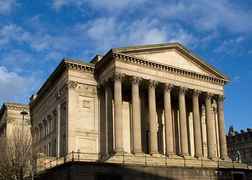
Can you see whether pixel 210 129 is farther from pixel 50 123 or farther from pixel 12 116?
pixel 12 116

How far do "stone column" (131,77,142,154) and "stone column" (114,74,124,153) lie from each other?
Result: 156cm

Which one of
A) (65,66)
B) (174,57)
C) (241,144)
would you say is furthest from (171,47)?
(241,144)

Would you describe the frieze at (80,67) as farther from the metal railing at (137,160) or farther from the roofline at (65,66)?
the metal railing at (137,160)

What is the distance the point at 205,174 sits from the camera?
39.5 meters

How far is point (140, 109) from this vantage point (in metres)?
53.6

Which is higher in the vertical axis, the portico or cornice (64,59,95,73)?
cornice (64,59,95,73)

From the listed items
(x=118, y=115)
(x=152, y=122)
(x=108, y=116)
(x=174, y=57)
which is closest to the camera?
(x=118, y=115)

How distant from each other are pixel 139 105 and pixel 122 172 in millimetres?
14400

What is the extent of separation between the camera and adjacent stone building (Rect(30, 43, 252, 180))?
48.9m

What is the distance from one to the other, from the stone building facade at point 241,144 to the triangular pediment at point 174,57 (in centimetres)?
3981

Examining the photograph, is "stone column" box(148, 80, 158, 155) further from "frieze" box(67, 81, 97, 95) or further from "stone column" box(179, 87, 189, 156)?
"frieze" box(67, 81, 97, 95)

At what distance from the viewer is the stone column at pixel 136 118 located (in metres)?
47.3

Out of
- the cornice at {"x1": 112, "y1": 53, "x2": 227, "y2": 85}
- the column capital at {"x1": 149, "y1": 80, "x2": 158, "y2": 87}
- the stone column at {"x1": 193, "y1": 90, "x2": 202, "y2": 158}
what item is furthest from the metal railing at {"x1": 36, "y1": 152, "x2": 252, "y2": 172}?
the cornice at {"x1": 112, "y1": 53, "x2": 227, "y2": 85}

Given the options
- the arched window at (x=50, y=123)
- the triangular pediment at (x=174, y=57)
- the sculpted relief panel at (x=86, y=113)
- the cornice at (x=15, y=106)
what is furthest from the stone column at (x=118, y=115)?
the cornice at (x=15, y=106)
